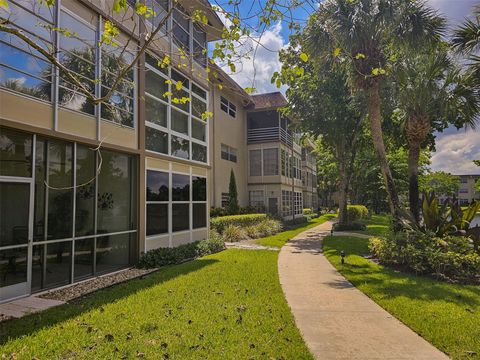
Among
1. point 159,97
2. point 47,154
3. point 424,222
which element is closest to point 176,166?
point 159,97

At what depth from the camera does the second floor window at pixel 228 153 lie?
24.5 meters

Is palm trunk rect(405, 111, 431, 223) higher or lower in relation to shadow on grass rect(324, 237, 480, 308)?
higher

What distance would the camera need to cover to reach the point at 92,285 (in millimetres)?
8273

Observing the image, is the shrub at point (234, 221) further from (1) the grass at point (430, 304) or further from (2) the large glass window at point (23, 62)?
(2) the large glass window at point (23, 62)

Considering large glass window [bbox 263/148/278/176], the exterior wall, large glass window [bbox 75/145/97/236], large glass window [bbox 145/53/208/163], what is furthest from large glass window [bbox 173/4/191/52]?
large glass window [bbox 263/148/278/176]

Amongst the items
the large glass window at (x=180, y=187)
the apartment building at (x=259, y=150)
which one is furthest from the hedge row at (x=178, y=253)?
the apartment building at (x=259, y=150)

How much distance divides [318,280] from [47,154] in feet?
23.4

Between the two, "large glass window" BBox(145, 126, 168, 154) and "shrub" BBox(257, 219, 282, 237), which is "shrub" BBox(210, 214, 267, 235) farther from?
"large glass window" BBox(145, 126, 168, 154)

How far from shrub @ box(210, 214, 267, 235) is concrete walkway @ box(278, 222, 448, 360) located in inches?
325

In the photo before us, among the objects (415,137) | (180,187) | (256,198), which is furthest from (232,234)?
(256,198)

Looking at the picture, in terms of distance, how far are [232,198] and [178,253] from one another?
1201 centimetres

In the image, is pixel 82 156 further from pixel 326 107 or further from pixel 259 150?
pixel 259 150

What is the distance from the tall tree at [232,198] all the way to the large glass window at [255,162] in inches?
158

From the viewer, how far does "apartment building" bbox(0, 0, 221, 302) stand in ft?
23.3
